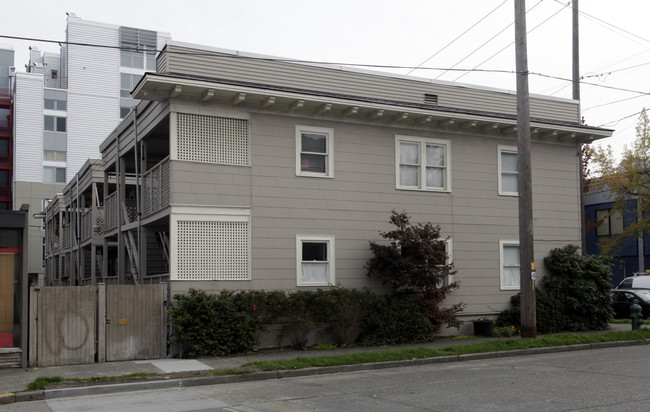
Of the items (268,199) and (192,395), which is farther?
(268,199)

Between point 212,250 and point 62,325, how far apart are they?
12.9ft

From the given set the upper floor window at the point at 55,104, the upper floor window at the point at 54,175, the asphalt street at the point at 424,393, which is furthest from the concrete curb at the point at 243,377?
the upper floor window at the point at 55,104

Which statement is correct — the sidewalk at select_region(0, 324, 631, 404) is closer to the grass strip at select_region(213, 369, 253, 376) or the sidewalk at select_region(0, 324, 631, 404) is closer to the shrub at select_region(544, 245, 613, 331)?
the grass strip at select_region(213, 369, 253, 376)

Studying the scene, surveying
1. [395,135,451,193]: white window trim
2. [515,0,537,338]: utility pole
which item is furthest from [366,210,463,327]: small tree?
[515,0,537,338]: utility pole

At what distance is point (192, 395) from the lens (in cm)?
1123

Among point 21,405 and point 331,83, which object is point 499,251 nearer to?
point 331,83

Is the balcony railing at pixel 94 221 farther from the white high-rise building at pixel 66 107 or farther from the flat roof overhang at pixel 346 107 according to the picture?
the white high-rise building at pixel 66 107

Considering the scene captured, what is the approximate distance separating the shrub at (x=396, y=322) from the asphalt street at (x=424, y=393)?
382cm

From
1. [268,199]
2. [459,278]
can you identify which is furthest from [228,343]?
[459,278]

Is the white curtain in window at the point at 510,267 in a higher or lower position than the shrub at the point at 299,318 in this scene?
higher

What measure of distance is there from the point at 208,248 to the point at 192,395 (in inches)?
236

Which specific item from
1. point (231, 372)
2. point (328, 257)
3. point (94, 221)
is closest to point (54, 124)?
point (94, 221)

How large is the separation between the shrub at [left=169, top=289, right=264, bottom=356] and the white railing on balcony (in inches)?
110

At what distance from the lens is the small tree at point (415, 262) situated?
59.2ft
